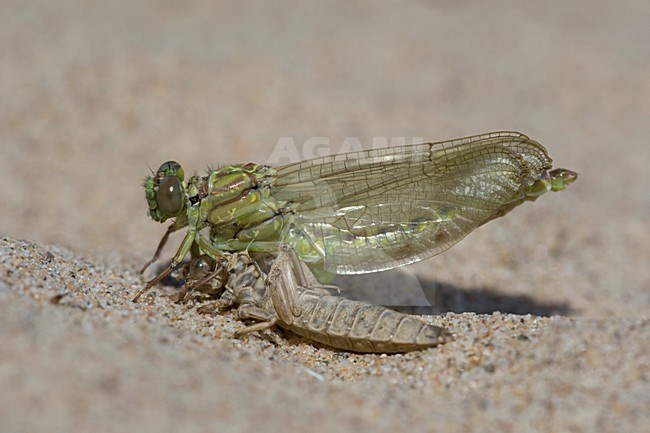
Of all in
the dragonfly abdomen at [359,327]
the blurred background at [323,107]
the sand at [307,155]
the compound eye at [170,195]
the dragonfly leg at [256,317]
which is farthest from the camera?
the blurred background at [323,107]

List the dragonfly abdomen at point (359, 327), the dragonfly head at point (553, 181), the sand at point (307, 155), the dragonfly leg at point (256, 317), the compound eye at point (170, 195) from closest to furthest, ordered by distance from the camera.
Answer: the sand at point (307, 155), the dragonfly abdomen at point (359, 327), the dragonfly leg at point (256, 317), the dragonfly head at point (553, 181), the compound eye at point (170, 195)

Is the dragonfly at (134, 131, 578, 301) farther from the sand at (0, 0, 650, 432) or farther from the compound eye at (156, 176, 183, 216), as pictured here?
the sand at (0, 0, 650, 432)

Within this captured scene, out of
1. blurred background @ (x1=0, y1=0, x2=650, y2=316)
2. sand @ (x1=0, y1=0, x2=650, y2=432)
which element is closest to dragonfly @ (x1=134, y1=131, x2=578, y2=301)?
sand @ (x1=0, y1=0, x2=650, y2=432)

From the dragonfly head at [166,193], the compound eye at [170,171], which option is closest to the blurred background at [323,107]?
the dragonfly head at [166,193]

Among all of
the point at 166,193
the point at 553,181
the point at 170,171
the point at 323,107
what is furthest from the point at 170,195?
the point at 323,107

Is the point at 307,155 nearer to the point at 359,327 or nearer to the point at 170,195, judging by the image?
the point at 170,195

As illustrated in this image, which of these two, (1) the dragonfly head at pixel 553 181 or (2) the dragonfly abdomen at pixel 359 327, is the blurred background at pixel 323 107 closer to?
(1) the dragonfly head at pixel 553 181
